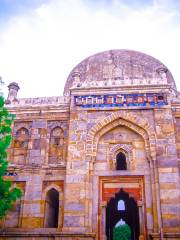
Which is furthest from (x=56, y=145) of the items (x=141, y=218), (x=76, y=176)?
(x=141, y=218)

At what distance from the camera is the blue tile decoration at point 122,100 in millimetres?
11609

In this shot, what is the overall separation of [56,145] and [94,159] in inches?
69.7

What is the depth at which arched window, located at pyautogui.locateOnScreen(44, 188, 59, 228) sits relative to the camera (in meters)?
10.7

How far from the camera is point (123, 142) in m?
11.2

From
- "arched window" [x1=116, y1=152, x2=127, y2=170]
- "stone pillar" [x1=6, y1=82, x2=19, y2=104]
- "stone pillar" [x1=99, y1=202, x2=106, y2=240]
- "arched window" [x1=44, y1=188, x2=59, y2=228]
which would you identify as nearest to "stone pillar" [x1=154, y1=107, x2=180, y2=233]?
"arched window" [x1=116, y1=152, x2=127, y2=170]

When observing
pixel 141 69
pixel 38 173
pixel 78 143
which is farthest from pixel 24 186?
pixel 141 69

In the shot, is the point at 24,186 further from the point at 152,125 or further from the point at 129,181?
the point at 152,125

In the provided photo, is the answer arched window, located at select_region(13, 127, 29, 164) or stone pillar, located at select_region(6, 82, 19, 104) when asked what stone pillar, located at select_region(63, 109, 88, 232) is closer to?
arched window, located at select_region(13, 127, 29, 164)

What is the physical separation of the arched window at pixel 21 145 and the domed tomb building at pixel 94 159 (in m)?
0.04

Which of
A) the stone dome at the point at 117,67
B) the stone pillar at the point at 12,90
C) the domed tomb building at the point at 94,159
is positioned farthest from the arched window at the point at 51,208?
the stone dome at the point at 117,67

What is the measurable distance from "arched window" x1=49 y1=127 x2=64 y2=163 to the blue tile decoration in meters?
1.38

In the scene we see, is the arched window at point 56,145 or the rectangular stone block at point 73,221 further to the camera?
the arched window at point 56,145

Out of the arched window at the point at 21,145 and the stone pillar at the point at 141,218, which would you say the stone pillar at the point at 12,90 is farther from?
the stone pillar at the point at 141,218

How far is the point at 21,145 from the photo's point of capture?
11922 mm
